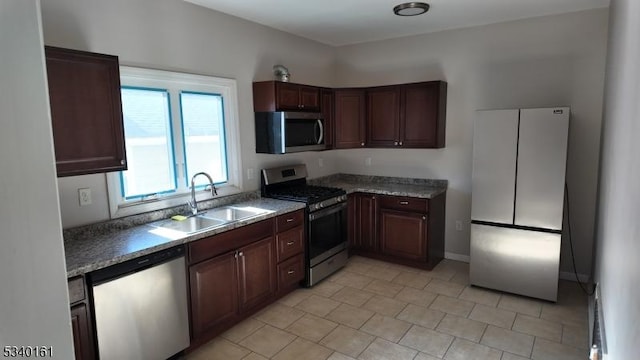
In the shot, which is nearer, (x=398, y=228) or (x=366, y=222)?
(x=398, y=228)

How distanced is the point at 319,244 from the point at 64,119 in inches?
99.1

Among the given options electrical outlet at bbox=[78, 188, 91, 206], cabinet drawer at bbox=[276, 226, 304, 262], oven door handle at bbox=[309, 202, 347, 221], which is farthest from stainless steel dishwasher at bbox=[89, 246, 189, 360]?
oven door handle at bbox=[309, 202, 347, 221]

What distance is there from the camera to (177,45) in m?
3.14

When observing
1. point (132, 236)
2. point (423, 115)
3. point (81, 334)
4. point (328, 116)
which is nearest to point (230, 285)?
point (132, 236)

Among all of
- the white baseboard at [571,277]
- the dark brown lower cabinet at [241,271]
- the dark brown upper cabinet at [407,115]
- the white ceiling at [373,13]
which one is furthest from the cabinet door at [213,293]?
the white baseboard at [571,277]

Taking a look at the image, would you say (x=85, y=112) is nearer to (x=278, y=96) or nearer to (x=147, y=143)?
(x=147, y=143)

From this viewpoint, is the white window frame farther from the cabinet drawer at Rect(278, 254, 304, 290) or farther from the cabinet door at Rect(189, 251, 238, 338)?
the cabinet drawer at Rect(278, 254, 304, 290)

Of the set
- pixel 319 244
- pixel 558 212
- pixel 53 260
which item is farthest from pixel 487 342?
pixel 53 260

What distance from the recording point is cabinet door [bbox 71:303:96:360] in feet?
6.62

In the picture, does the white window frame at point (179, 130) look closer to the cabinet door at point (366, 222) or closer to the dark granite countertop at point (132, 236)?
the dark granite countertop at point (132, 236)

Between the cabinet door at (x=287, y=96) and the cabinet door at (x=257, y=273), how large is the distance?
4.52 feet

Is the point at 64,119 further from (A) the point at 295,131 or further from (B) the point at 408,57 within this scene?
(B) the point at 408,57

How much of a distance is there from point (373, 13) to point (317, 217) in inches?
82.1

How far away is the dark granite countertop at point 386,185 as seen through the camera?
428cm
